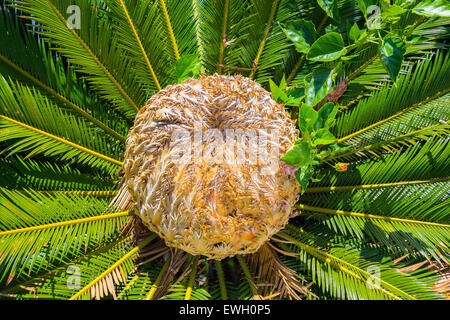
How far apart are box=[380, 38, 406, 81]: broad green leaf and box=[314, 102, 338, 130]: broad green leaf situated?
331 mm

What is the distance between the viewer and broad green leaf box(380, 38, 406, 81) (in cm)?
180

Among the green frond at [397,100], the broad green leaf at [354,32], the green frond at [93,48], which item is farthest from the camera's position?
the green frond at [397,100]

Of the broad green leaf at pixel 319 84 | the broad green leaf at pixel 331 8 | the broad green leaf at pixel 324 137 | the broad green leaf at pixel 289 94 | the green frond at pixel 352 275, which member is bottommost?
the green frond at pixel 352 275

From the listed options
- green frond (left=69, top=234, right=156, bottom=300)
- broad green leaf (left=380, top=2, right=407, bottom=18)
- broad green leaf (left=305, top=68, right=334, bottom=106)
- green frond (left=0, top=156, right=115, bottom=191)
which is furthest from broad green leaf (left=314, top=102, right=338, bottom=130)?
green frond (left=0, top=156, right=115, bottom=191)

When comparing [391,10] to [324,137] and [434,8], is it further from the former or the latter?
[324,137]

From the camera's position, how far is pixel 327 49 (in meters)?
1.93

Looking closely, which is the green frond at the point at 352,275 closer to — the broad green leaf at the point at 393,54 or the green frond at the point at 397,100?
the green frond at the point at 397,100

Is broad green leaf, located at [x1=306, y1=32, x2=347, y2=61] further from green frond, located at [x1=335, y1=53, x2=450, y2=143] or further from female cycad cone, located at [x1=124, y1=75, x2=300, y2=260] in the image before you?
green frond, located at [x1=335, y1=53, x2=450, y2=143]

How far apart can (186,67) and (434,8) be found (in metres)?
1.42

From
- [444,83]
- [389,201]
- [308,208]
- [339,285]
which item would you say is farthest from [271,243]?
[444,83]

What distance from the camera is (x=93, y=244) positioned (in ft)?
7.13

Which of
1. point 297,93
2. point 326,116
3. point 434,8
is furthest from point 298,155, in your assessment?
point 434,8

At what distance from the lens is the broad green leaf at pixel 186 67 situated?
2.31m

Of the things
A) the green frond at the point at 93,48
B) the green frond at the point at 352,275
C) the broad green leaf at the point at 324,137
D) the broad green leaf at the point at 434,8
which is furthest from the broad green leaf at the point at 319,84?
the green frond at the point at 93,48
